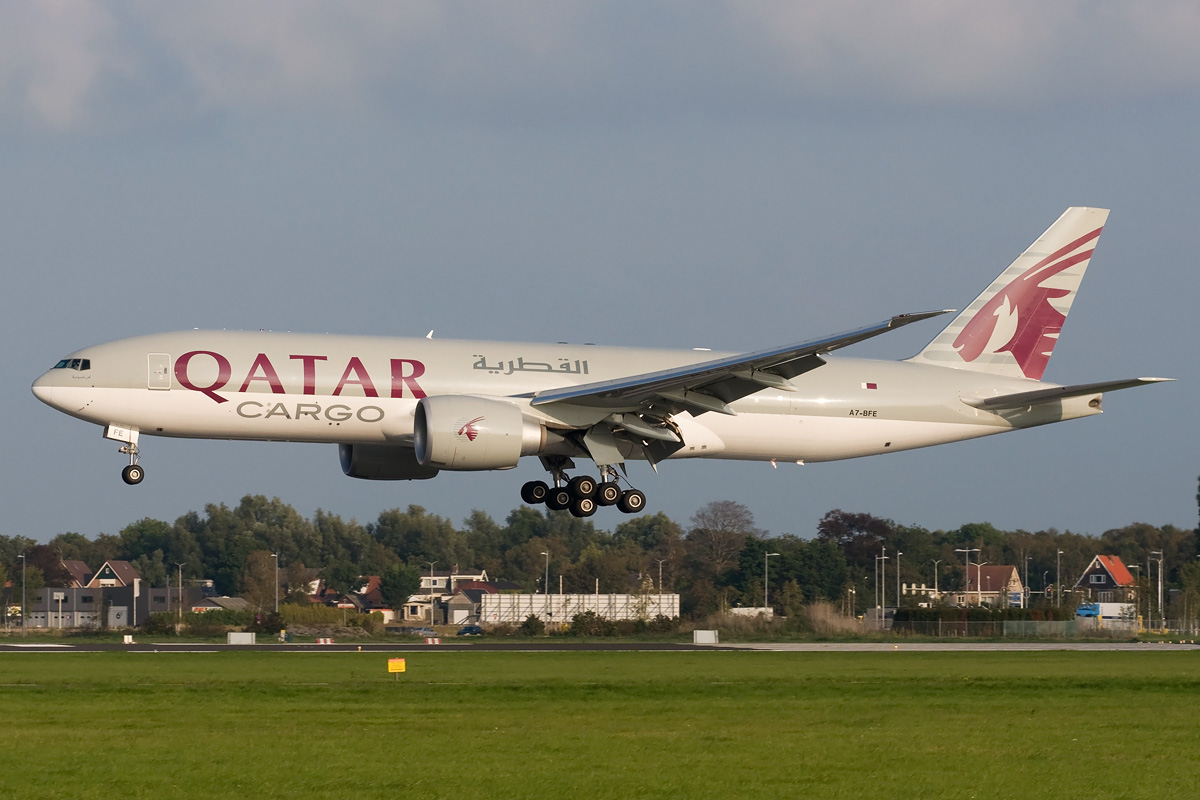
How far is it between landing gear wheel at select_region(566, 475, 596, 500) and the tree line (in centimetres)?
3800

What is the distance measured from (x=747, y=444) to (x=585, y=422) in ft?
17.1

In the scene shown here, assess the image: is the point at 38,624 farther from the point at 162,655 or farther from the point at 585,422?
the point at 585,422

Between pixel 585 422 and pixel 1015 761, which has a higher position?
pixel 585 422

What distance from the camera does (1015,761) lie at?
22.2 m

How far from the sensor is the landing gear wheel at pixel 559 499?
144ft

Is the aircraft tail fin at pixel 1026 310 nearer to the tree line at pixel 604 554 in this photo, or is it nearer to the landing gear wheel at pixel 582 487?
the landing gear wheel at pixel 582 487

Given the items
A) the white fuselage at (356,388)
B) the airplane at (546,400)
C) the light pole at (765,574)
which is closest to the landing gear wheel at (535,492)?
the airplane at (546,400)

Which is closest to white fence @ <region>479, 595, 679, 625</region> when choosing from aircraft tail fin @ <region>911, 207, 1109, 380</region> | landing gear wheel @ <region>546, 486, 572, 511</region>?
aircraft tail fin @ <region>911, 207, 1109, 380</region>

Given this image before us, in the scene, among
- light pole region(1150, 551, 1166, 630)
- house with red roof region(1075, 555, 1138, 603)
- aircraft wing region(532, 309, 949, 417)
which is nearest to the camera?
aircraft wing region(532, 309, 949, 417)

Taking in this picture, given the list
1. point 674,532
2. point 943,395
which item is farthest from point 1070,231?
point 674,532

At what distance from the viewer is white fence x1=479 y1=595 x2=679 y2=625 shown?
8769 centimetres

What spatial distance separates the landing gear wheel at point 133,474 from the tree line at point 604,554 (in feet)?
145

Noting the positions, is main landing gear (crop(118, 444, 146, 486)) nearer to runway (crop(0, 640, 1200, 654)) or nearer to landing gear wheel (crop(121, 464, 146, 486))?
landing gear wheel (crop(121, 464, 146, 486))

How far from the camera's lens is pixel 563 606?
9131cm
